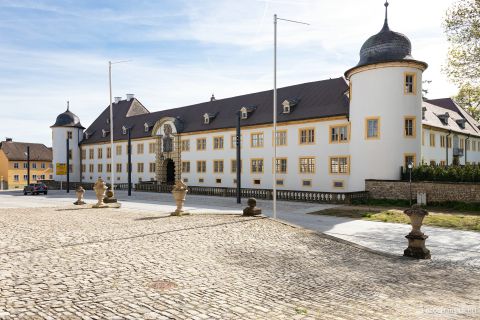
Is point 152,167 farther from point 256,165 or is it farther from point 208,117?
point 256,165

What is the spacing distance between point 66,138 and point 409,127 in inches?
2004

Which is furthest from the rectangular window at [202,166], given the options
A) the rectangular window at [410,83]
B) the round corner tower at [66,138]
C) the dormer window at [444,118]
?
the round corner tower at [66,138]

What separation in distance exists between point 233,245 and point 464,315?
Result: 21.3ft

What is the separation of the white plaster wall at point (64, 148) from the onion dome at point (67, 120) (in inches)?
25.2

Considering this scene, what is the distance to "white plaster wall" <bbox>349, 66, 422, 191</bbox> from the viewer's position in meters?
26.5

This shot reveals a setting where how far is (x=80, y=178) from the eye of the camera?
59.5 m

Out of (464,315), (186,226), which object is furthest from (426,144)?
(464,315)

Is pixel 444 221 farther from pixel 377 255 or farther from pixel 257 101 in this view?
pixel 257 101

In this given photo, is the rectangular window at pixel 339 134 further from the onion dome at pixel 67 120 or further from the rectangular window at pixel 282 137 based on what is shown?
the onion dome at pixel 67 120

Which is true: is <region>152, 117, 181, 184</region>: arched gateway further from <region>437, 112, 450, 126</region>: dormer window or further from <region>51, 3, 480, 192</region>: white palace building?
<region>437, 112, 450, 126</region>: dormer window

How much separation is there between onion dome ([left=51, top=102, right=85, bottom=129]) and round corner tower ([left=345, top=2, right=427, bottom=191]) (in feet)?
155

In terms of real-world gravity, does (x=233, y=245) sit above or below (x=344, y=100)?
below

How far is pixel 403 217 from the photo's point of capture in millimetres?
18828

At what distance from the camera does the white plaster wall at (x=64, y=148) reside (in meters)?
56.7
